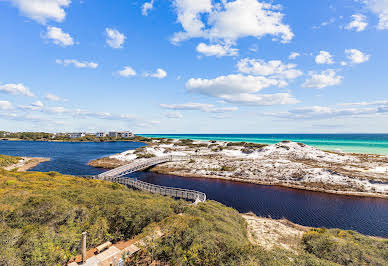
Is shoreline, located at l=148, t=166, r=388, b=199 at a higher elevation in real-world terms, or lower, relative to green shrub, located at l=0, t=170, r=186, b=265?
lower

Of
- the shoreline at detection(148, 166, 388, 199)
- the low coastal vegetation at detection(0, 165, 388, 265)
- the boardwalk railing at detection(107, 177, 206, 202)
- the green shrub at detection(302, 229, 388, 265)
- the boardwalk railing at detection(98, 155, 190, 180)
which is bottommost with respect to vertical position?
the shoreline at detection(148, 166, 388, 199)

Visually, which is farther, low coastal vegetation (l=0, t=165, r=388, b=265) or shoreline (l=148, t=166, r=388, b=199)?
shoreline (l=148, t=166, r=388, b=199)

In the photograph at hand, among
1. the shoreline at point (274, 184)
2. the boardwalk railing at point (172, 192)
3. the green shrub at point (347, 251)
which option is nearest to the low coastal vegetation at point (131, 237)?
the green shrub at point (347, 251)

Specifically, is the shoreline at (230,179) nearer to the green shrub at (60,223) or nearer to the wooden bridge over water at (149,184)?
the wooden bridge over water at (149,184)

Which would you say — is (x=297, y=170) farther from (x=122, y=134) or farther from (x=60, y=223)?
(x=122, y=134)

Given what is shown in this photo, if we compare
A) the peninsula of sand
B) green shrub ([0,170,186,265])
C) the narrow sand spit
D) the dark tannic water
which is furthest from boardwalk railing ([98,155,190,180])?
the narrow sand spit

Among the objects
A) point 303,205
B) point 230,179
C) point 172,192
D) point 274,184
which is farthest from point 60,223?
point 274,184

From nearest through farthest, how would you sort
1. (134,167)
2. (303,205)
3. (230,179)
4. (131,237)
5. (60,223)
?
1. (60,223)
2. (131,237)
3. (303,205)
4. (230,179)
5. (134,167)

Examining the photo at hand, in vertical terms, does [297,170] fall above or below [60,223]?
below

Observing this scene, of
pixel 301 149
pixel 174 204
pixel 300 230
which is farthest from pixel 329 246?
pixel 301 149

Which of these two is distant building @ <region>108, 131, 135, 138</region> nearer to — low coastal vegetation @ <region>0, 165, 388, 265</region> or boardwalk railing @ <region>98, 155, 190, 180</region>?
boardwalk railing @ <region>98, 155, 190, 180</region>

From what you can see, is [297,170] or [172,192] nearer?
[172,192]
